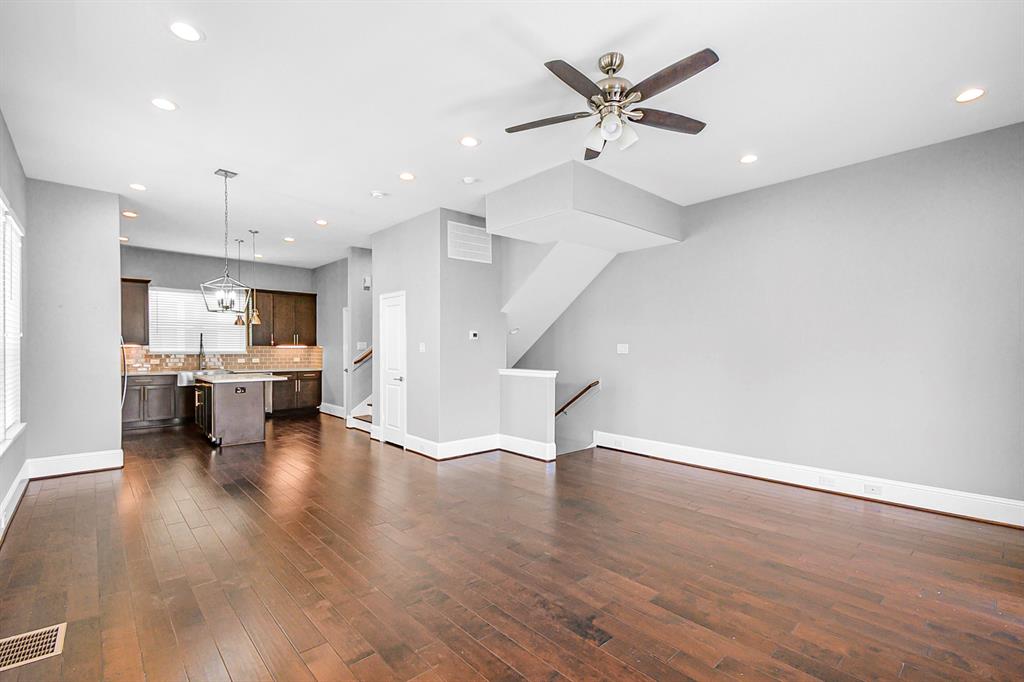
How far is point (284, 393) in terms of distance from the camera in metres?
9.79

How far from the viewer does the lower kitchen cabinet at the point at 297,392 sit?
32.0 feet

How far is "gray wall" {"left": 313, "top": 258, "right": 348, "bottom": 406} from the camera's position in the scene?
9571 millimetres

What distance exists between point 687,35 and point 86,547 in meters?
5.08

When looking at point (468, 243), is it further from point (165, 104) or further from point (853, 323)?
point (853, 323)

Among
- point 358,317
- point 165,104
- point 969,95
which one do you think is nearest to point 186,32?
point 165,104

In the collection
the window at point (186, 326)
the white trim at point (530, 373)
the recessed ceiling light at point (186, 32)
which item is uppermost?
the recessed ceiling light at point (186, 32)

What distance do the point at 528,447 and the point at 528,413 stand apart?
0.42 m

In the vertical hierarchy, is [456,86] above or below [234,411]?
above

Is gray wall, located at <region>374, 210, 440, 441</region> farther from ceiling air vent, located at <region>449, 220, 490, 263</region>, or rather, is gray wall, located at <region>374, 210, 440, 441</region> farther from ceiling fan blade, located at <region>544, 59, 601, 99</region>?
ceiling fan blade, located at <region>544, 59, 601, 99</region>

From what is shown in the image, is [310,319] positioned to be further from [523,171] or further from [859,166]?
[859,166]

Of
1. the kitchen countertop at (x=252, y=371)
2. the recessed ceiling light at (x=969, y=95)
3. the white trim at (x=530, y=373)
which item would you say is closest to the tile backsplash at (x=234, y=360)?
the kitchen countertop at (x=252, y=371)

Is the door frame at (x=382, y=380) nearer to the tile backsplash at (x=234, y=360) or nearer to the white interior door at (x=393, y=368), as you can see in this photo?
the white interior door at (x=393, y=368)

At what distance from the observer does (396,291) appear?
22.2 feet

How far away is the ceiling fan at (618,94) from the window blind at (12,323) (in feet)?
14.1
